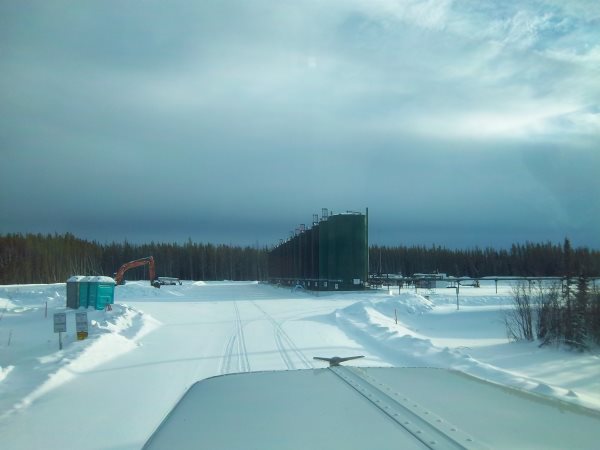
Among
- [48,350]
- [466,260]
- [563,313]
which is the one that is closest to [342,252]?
[563,313]

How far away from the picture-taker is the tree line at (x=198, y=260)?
88250mm

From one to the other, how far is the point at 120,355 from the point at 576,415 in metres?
13.0

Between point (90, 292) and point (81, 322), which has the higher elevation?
point (90, 292)

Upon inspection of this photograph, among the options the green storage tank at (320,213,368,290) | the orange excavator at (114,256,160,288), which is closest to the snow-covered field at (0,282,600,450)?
the green storage tank at (320,213,368,290)

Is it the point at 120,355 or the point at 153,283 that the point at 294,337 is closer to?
the point at 120,355

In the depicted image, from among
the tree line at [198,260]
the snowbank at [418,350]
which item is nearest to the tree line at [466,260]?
the tree line at [198,260]

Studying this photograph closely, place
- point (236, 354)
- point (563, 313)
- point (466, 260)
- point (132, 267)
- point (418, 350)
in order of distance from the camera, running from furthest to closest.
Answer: point (466, 260) < point (132, 267) < point (563, 313) < point (418, 350) < point (236, 354)

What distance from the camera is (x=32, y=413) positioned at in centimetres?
870

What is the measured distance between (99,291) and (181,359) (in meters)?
18.8

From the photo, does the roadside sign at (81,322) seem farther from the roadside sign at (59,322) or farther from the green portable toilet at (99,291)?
the green portable toilet at (99,291)

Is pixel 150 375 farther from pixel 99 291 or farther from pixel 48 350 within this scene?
pixel 99 291

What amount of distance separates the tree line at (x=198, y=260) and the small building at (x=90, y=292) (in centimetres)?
4470

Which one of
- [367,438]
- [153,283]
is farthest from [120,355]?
[153,283]

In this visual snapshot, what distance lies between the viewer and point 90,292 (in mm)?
30656
